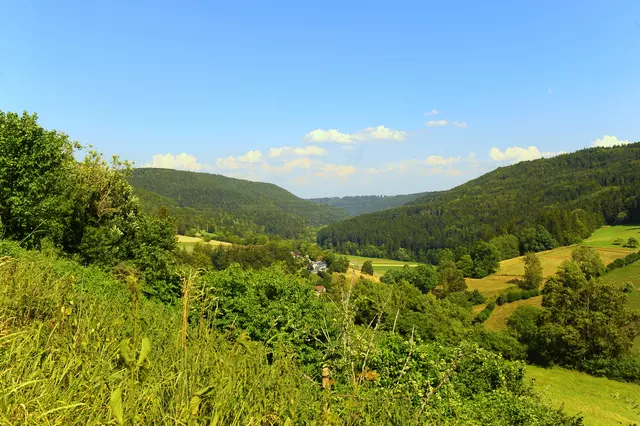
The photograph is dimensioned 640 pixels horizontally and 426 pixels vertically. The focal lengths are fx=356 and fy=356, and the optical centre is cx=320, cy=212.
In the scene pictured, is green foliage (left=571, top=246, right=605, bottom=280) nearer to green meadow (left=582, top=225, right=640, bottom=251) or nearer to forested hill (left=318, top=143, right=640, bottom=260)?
green meadow (left=582, top=225, right=640, bottom=251)

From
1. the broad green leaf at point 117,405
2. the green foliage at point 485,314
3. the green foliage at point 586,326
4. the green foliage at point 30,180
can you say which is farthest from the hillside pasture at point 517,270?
the broad green leaf at point 117,405

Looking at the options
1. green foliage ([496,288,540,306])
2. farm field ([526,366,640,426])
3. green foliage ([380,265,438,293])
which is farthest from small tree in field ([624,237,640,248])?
farm field ([526,366,640,426])

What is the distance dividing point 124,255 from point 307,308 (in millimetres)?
10775

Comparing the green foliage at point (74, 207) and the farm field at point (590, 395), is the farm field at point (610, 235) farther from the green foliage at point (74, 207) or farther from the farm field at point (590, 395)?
the green foliage at point (74, 207)

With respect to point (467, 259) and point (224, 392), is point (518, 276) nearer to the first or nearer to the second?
point (467, 259)

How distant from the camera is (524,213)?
119 m

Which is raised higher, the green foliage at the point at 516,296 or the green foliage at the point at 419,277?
the green foliage at the point at 516,296

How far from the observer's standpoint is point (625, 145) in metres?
188

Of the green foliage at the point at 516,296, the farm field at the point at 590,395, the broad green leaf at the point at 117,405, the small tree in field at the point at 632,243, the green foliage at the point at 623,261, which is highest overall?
the broad green leaf at the point at 117,405

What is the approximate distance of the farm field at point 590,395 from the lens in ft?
52.5

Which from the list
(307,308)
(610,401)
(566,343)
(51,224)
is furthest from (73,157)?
(566,343)

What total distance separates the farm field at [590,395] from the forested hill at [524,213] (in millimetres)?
66629

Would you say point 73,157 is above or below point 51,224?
above

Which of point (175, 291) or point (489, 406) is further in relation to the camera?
point (175, 291)
